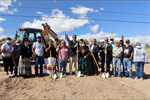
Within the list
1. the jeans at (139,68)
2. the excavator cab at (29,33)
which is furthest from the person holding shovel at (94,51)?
the excavator cab at (29,33)

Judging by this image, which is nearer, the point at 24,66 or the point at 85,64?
the point at 24,66

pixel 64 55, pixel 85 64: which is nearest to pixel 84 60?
pixel 85 64

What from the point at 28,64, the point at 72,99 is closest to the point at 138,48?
the point at 72,99

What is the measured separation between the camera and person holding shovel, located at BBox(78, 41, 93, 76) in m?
5.30

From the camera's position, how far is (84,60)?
5.36 m

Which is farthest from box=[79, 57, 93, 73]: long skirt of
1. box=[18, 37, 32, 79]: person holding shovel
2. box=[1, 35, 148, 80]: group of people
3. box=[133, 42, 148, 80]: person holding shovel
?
box=[18, 37, 32, 79]: person holding shovel

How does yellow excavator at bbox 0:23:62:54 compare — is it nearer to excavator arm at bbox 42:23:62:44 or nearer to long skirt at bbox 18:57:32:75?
excavator arm at bbox 42:23:62:44

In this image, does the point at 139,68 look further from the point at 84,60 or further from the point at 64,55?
the point at 64,55

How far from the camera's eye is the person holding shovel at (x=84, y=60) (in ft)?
17.4

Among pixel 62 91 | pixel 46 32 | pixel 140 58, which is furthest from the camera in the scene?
pixel 46 32

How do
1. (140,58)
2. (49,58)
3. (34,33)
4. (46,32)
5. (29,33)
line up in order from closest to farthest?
(140,58), (49,58), (29,33), (34,33), (46,32)

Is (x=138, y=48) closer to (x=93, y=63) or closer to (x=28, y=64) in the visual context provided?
(x=93, y=63)

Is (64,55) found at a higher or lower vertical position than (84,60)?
higher

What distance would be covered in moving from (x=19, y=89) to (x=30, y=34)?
5043 millimetres
